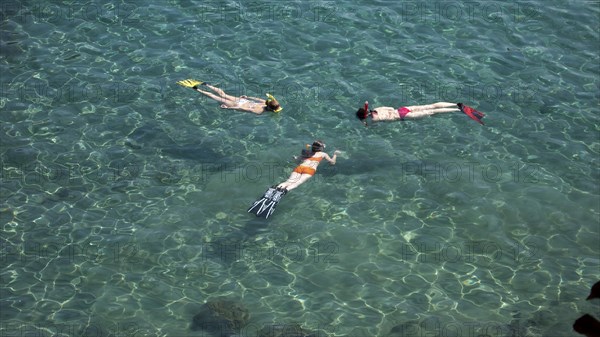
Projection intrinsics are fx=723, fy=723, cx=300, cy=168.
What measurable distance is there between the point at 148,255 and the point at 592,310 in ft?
43.7

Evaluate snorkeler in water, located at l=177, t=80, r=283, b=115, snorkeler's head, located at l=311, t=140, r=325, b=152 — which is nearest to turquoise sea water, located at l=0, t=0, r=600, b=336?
snorkeler in water, located at l=177, t=80, r=283, b=115

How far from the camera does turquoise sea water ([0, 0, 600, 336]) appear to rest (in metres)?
21.1

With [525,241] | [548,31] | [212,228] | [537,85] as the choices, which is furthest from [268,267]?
[548,31]

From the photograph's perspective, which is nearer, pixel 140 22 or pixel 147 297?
pixel 147 297

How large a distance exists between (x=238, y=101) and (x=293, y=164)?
3.91 m

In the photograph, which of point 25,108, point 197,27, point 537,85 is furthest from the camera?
point 197,27

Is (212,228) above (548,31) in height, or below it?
below

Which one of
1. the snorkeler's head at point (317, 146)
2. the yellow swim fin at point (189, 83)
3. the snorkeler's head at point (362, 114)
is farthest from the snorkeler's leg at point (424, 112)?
the yellow swim fin at point (189, 83)

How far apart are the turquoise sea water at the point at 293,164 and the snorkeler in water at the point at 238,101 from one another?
40 cm

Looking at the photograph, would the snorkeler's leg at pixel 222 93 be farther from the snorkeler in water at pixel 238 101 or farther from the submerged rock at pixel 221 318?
the submerged rock at pixel 221 318

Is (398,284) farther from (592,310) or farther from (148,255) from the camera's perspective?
(148,255)

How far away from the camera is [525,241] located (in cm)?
2333

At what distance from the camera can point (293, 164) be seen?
25844 millimetres

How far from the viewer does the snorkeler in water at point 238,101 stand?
1084 inches
